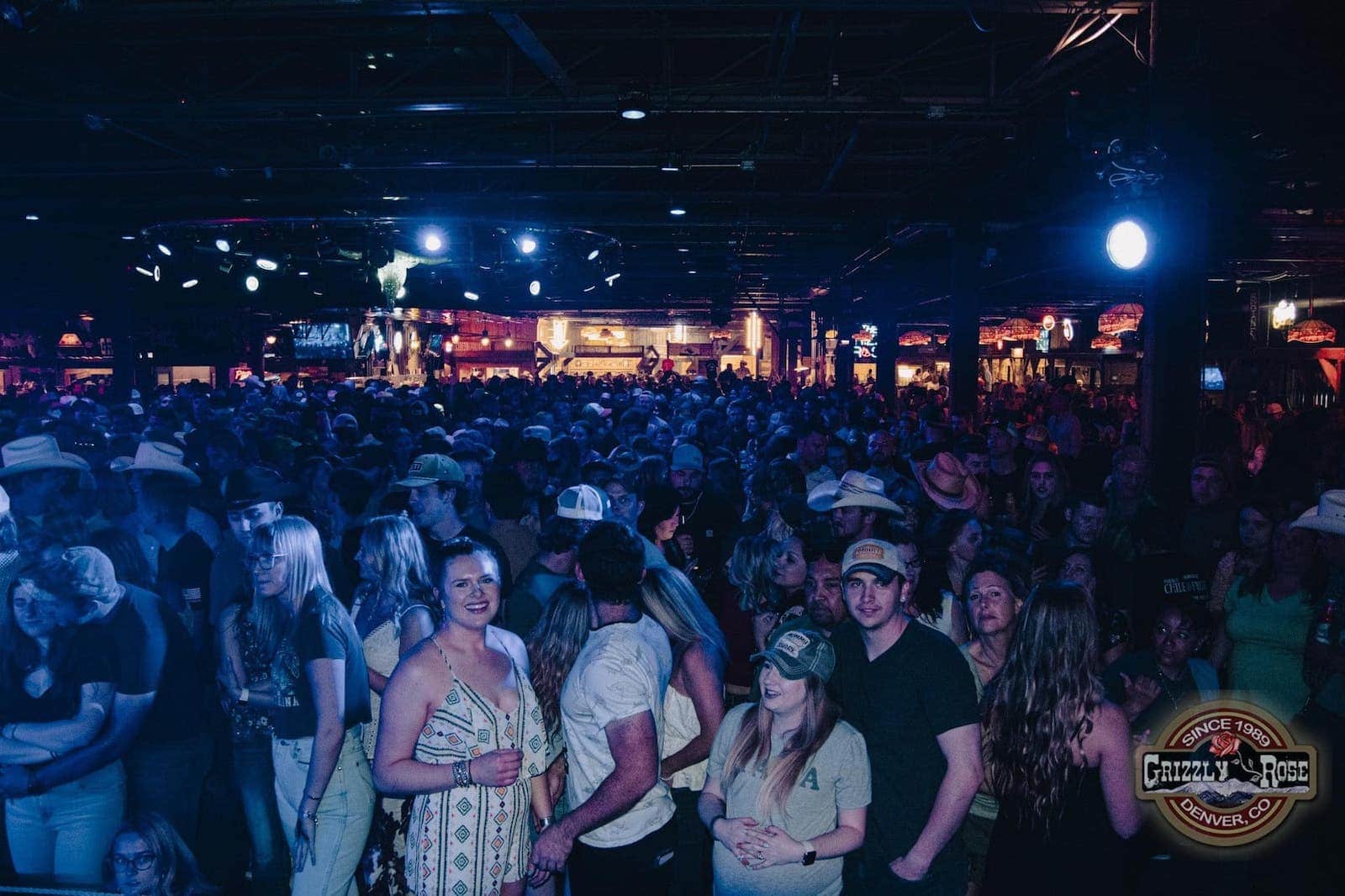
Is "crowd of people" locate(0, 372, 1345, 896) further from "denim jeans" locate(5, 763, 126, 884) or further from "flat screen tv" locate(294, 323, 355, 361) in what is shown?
"flat screen tv" locate(294, 323, 355, 361)

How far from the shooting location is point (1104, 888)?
104 inches

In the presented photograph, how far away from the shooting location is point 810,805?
2576mm

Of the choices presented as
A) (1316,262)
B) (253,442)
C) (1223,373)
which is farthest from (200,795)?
(1316,262)

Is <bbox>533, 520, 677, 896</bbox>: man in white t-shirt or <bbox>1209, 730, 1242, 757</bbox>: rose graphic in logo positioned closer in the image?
<bbox>533, 520, 677, 896</bbox>: man in white t-shirt

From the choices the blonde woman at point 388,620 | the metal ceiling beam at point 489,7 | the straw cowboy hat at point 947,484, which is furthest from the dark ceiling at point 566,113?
the blonde woman at point 388,620

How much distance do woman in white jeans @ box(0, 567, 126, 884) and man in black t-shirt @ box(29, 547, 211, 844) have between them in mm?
41

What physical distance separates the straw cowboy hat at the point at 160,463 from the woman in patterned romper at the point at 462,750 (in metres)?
2.92

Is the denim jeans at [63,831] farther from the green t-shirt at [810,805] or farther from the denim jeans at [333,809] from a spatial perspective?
the green t-shirt at [810,805]

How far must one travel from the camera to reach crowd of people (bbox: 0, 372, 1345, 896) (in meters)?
Result: 2.66

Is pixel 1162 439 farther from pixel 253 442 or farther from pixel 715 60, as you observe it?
pixel 253 442

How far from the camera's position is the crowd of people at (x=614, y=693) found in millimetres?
2656

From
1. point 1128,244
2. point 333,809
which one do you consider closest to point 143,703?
point 333,809

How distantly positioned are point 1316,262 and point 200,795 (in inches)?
801

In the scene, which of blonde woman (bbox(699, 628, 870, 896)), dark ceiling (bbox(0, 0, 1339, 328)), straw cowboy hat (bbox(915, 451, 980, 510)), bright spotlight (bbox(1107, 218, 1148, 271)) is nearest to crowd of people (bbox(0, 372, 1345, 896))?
blonde woman (bbox(699, 628, 870, 896))
